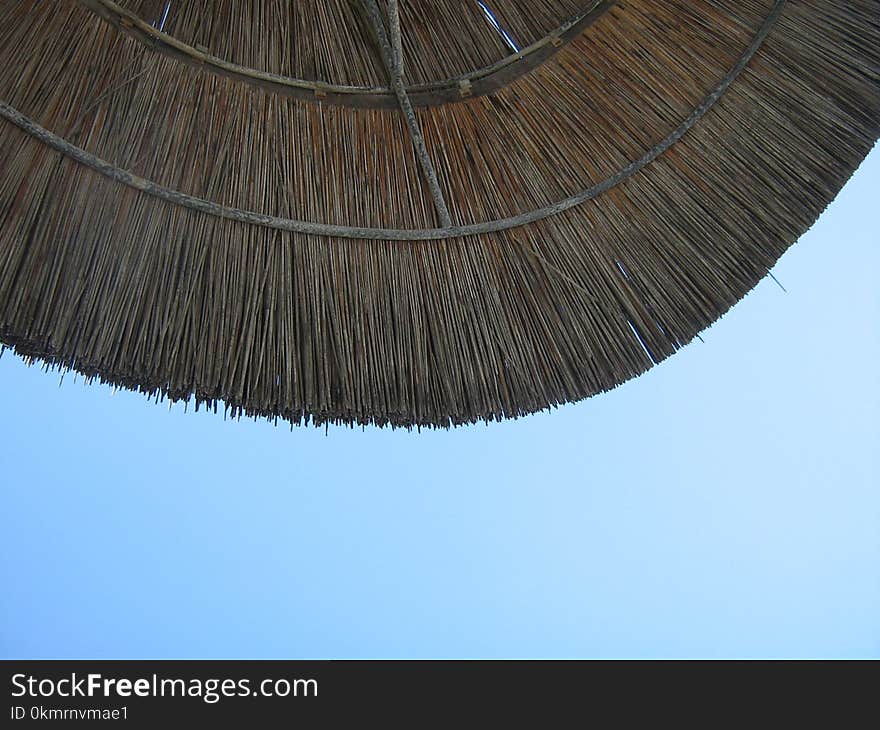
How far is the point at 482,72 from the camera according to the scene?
2693 millimetres

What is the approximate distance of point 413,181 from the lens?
2678mm

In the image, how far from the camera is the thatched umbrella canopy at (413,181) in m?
2.38

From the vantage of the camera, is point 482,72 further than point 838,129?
Yes

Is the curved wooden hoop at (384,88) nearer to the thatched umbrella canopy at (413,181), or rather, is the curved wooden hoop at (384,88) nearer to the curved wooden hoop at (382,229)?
the thatched umbrella canopy at (413,181)

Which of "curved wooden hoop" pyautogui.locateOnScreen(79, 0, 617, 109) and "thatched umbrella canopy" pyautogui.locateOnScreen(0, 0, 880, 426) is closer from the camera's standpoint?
"thatched umbrella canopy" pyautogui.locateOnScreen(0, 0, 880, 426)

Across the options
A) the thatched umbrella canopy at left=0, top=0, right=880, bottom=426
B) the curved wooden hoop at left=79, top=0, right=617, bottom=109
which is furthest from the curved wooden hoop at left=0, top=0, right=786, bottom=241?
the curved wooden hoop at left=79, top=0, right=617, bottom=109

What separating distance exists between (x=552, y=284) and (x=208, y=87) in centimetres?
121

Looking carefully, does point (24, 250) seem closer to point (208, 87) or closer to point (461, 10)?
point (208, 87)

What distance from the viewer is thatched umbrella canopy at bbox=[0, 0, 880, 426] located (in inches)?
93.7

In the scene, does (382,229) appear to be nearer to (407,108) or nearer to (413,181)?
(413,181)

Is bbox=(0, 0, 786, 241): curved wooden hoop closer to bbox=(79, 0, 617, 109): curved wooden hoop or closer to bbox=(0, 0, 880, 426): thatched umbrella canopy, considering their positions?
bbox=(0, 0, 880, 426): thatched umbrella canopy
